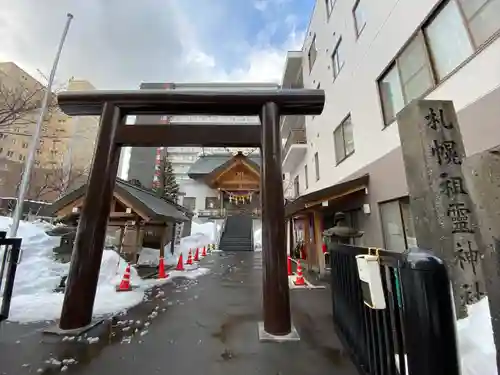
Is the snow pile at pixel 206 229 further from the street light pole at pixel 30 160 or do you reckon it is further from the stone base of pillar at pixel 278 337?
the stone base of pillar at pixel 278 337

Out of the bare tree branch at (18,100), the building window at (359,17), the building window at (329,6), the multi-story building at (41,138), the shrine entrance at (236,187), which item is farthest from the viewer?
the shrine entrance at (236,187)

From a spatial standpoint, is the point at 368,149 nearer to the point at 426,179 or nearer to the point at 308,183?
the point at 426,179

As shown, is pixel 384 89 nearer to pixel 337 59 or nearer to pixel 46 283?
pixel 337 59

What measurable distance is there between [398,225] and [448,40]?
4353 millimetres

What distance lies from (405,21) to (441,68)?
2047 millimetres

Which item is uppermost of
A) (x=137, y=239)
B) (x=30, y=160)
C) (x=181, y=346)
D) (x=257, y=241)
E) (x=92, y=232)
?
(x=30, y=160)

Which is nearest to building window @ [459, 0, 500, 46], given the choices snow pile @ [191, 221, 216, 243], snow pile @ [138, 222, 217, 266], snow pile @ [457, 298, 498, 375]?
snow pile @ [457, 298, 498, 375]

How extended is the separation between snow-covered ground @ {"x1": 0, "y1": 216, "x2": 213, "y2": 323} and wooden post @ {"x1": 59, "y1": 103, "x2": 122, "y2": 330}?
2.94 ft

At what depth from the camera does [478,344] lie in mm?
2203


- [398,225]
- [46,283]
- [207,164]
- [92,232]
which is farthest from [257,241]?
[92,232]

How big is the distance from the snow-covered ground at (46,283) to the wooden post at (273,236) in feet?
11.2

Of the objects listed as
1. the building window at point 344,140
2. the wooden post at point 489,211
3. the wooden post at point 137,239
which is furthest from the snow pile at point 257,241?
the wooden post at point 489,211

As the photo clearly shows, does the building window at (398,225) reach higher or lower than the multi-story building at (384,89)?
lower

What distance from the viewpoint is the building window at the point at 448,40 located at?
4.56 meters
